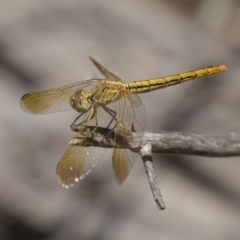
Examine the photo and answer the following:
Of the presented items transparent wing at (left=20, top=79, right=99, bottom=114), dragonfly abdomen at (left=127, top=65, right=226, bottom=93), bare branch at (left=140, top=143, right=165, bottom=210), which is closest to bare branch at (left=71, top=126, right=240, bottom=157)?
bare branch at (left=140, top=143, right=165, bottom=210)

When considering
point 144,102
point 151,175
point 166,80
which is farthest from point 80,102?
point 144,102

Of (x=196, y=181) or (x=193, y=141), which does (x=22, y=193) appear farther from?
(x=193, y=141)

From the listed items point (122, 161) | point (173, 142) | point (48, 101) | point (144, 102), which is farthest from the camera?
point (144, 102)

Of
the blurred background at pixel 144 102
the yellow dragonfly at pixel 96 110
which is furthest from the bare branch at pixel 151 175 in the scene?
the blurred background at pixel 144 102

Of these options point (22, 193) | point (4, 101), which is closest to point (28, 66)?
point (4, 101)

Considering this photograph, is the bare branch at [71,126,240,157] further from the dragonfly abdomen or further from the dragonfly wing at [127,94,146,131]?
the dragonfly abdomen

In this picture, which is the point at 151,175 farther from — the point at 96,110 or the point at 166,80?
the point at 166,80
